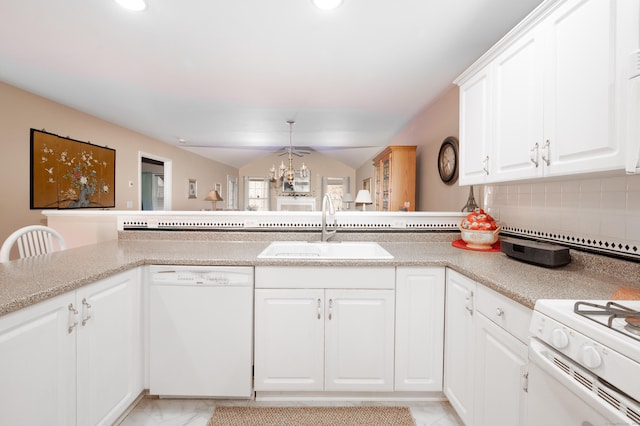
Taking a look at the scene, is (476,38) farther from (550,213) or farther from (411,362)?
(411,362)

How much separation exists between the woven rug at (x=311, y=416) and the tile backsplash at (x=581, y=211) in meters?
1.23

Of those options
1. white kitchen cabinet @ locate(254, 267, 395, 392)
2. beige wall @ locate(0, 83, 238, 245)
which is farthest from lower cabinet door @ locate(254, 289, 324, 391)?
beige wall @ locate(0, 83, 238, 245)

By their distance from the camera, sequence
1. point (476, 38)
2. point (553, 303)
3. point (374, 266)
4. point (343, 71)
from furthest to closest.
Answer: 1. point (343, 71)
2. point (476, 38)
3. point (374, 266)
4. point (553, 303)

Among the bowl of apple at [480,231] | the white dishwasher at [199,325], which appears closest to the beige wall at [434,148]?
the bowl of apple at [480,231]

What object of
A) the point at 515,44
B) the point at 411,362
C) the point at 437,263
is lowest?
the point at 411,362

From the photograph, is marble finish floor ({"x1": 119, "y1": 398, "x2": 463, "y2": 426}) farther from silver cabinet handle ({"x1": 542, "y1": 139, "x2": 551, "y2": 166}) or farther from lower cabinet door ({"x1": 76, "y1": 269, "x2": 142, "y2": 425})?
silver cabinet handle ({"x1": 542, "y1": 139, "x2": 551, "y2": 166})

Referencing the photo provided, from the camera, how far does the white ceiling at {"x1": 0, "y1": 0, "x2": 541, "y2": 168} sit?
172cm

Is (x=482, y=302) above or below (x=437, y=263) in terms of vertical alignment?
below

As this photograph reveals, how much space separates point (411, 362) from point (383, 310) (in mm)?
320

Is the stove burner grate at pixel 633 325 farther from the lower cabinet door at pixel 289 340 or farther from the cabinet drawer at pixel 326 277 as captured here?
the lower cabinet door at pixel 289 340

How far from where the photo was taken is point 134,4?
5.39 feet

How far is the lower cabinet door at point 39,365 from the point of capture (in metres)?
0.92

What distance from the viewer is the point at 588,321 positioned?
72 centimetres

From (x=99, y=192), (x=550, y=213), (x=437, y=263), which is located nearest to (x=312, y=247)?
(x=437, y=263)
